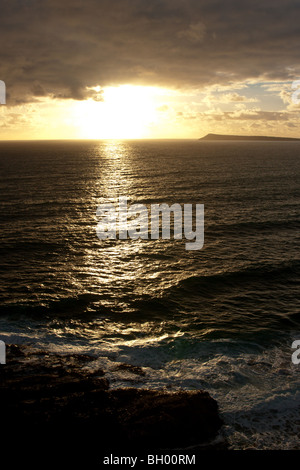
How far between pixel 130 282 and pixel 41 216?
2493 centimetres

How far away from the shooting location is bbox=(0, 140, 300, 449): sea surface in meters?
16.3

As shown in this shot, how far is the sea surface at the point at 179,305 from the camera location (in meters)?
16.3

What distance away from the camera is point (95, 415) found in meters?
13.1

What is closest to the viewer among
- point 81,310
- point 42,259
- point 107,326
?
point 107,326

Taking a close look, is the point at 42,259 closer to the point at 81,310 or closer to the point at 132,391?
the point at 81,310

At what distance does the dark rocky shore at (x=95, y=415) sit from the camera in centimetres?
1205

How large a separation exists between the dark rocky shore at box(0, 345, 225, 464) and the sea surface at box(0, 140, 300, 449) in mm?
1435

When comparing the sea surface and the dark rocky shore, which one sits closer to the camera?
the dark rocky shore

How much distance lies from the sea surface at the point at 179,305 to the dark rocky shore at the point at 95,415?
1.44 m

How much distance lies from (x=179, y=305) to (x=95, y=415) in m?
12.9

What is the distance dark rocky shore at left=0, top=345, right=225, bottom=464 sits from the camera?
12055 millimetres

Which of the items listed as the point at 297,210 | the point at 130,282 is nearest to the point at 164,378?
the point at 130,282

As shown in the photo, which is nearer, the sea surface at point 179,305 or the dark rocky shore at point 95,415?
the dark rocky shore at point 95,415
